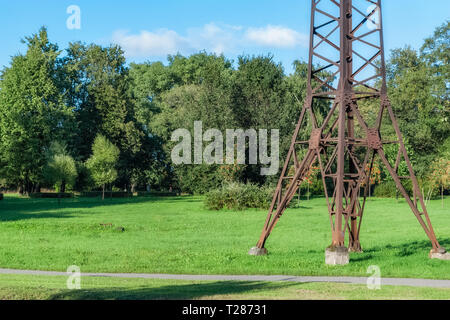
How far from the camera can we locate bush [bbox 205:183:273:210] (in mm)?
38062

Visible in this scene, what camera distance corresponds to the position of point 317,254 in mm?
15945

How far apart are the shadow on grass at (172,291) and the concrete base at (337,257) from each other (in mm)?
3123

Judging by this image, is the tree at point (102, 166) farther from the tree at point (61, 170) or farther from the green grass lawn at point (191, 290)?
the green grass lawn at point (191, 290)

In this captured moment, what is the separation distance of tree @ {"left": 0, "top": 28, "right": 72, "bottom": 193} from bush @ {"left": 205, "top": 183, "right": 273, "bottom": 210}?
83.4ft

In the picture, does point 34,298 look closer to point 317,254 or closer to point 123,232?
point 317,254

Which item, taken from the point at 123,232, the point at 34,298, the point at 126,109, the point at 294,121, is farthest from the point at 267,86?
the point at 34,298

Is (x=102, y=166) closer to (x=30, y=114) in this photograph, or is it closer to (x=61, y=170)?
(x=61, y=170)

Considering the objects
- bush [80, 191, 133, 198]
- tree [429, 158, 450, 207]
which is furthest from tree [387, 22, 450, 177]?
bush [80, 191, 133, 198]

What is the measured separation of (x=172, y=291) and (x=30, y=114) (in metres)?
53.5

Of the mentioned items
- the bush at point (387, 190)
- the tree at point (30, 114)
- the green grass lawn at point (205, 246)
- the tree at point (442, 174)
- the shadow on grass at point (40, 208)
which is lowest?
the green grass lawn at point (205, 246)

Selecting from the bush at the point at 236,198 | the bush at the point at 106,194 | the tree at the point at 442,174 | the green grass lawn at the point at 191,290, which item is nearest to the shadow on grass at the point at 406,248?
the green grass lawn at the point at 191,290

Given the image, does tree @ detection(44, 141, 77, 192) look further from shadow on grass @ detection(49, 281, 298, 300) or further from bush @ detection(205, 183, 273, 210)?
shadow on grass @ detection(49, 281, 298, 300)

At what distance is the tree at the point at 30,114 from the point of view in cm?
5691
